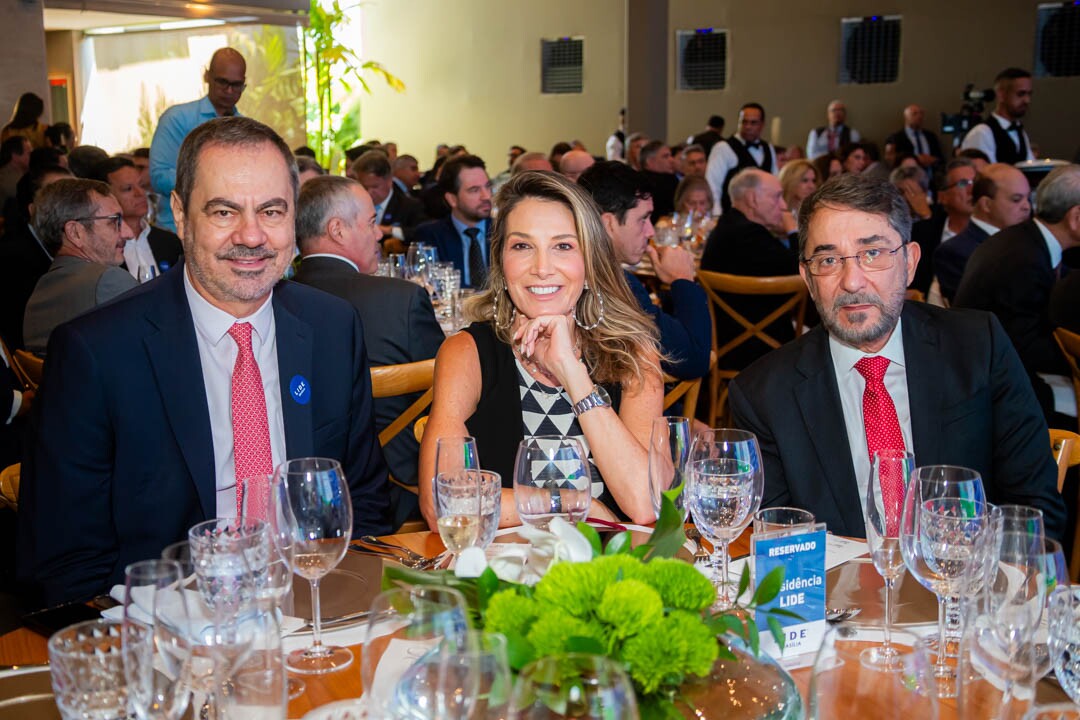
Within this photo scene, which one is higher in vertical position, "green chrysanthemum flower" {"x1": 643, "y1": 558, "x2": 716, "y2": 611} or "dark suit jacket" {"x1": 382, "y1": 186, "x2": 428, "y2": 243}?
"dark suit jacket" {"x1": 382, "y1": 186, "x2": 428, "y2": 243}

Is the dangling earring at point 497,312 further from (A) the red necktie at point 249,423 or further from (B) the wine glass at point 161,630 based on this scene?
(B) the wine glass at point 161,630

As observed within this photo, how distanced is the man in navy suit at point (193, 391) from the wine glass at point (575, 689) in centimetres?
139

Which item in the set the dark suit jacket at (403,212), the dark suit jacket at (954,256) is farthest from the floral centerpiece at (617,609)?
the dark suit jacket at (403,212)

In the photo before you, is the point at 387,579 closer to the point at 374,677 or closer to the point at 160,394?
the point at 374,677

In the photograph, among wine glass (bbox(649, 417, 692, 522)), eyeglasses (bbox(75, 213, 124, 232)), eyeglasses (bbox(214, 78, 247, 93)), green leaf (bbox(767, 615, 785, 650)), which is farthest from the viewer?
eyeglasses (bbox(214, 78, 247, 93))

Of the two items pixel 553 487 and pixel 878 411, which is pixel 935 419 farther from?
pixel 553 487

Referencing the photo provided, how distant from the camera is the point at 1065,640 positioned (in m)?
1.23

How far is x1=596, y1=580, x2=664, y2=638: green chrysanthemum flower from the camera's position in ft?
3.40

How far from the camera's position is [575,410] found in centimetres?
242

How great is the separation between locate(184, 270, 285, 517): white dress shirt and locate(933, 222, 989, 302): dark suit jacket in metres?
4.19

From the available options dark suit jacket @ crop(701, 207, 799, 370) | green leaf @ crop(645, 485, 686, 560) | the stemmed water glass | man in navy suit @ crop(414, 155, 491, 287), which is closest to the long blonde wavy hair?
the stemmed water glass

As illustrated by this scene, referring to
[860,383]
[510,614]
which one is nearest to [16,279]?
[860,383]

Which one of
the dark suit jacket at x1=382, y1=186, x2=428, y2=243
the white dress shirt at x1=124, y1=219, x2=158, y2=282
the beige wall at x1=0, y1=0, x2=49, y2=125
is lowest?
the white dress shirt at x1=124, y1=219, x2=158, y2=282

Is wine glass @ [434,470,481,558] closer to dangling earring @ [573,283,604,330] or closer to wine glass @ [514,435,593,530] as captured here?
wine glass @ [514,435,593,530]
